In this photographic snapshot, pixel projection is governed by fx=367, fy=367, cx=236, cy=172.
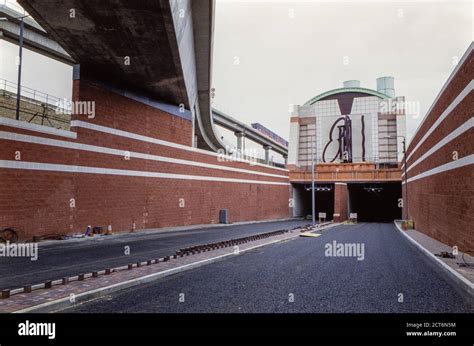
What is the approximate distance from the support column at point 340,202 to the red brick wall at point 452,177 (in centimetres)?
1856

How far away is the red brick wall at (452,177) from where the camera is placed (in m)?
12.1

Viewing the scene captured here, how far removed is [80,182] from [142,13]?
9.65 m

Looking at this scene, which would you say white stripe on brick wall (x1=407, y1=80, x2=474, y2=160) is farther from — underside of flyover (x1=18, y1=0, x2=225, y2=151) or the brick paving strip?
underside of flyover (x1=18, y1=0, x2=225, y2=151)

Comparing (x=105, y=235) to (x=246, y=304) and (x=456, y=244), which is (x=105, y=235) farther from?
(x=456, y=244)

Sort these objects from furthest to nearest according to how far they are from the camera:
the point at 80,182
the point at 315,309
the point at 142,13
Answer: the point at 80,182 < the point at 142,13 < the point at 315,309

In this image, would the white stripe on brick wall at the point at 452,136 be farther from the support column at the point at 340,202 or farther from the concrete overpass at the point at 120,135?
the support column at the point at 340,202

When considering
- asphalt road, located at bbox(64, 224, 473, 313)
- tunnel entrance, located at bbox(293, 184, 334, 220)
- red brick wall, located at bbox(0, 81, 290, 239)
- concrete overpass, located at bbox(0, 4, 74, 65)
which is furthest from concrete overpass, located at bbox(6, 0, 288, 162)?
tunnel entrance, located at bbox(293, 184, 334, 220)

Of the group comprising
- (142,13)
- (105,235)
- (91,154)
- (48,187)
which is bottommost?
(105,235)

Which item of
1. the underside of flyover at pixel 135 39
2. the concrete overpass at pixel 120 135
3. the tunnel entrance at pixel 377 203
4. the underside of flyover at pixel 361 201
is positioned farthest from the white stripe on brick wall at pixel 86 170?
the tunnel entrance at pixel 377 203

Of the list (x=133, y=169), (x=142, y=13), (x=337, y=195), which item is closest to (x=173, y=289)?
(x=142, y=13)

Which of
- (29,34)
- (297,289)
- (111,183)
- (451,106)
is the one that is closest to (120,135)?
(111,183)

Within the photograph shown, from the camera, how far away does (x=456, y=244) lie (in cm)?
1394

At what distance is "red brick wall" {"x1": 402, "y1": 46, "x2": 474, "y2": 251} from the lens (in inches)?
475

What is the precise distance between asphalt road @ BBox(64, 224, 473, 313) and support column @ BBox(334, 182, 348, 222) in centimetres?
2779
